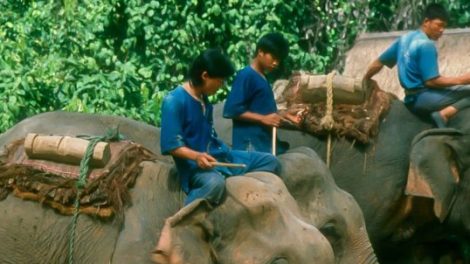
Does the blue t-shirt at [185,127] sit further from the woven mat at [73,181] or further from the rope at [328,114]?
the rope at [328,114]

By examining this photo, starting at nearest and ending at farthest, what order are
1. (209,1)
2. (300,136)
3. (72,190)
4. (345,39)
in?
(72,190)
(300,136)
(209,1)
(345,39)

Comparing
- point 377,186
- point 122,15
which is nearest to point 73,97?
point 122,15

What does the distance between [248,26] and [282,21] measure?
0.47 metres

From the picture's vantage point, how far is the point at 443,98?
11.2m

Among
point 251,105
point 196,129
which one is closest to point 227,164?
→ point 196,129

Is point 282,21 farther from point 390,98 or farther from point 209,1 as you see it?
point 390,98

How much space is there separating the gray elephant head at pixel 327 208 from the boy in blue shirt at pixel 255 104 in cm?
99

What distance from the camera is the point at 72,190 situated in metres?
8.22

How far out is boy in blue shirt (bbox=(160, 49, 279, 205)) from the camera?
797 centimetres

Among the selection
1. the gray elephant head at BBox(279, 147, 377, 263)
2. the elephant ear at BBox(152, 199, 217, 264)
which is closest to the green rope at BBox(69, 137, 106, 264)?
the elephant ear at BBox(152, 199, 217, 264)

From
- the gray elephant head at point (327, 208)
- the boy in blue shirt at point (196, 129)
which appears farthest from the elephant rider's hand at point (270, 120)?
the boy in blue shirt at point (196, 129)

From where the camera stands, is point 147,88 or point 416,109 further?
point 147,88

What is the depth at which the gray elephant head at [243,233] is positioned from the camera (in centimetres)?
762

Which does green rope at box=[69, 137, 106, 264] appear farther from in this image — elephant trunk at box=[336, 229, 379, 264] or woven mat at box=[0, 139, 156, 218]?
elephant trunk at box=[336, 229, 379, 264]
